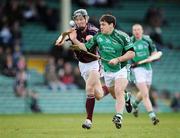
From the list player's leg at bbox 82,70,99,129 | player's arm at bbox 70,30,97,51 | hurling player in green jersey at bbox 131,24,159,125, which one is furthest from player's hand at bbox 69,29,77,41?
hurling player in green jersey at bbox 131,24,159,125

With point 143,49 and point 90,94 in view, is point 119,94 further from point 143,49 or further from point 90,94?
point 143,49

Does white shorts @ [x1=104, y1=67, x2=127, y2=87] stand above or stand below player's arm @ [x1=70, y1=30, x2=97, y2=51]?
below

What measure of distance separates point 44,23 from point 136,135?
17.9 m

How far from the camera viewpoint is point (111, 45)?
618 inches

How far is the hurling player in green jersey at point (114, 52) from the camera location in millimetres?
15461

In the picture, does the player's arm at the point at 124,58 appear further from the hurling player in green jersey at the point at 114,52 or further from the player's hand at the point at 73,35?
the player's hand at the point at 73,35

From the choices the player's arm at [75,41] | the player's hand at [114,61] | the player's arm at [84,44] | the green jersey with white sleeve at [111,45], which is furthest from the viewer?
the player's arm at [75,41]

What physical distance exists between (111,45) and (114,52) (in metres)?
0.16

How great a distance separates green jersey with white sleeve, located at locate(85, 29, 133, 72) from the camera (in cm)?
1559

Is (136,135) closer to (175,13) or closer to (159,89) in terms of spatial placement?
(159,89)

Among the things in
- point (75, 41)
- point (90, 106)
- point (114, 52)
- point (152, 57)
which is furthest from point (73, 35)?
point (152, 57)

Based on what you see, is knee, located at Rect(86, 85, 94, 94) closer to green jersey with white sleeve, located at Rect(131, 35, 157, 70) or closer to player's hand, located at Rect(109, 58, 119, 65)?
player's hand, located at Rect(109, 58, 119, 65)

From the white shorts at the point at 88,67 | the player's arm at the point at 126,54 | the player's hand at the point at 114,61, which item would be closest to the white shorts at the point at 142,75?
the white shorts at the point at 88,67

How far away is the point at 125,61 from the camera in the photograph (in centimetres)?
1572
